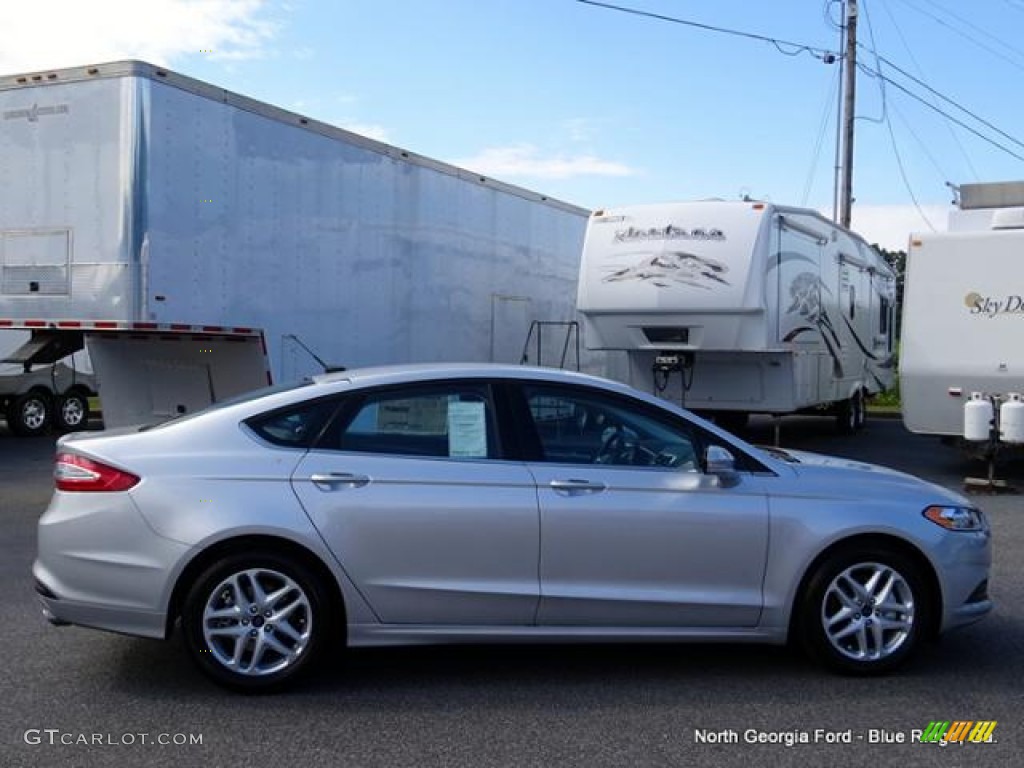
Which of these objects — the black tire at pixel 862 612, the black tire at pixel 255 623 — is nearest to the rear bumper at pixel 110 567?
the black tire at pixel 255 623

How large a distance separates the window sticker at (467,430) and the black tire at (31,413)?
1267 centimetres

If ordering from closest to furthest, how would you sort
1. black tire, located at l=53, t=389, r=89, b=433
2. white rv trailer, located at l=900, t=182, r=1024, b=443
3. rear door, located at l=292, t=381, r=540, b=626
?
rear door, located at l=292, t=381, r=540, b=626 < white rv trailer, located at l=900, t=182, r=1024, b=443 < black tire, located at l=53, t=389, r=89, b=433

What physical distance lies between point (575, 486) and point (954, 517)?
1.90 m

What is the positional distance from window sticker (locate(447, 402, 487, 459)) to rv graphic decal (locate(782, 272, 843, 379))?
8.44 meters

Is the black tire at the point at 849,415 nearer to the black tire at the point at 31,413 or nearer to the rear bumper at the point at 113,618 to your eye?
the black tire at the point at 31,413

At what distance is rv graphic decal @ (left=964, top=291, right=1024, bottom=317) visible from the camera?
450 inches

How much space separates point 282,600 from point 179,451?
2.67 ft

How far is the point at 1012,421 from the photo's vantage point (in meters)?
11.1

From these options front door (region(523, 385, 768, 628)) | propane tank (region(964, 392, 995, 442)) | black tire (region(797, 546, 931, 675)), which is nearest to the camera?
front door (region(523, 385, 768, 628))


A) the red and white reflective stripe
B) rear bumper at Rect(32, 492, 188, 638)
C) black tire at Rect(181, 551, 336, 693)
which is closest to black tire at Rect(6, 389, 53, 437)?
the red and white reflective stripe

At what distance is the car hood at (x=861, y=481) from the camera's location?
201 inches

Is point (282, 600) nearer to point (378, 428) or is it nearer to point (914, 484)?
point (378, 428)

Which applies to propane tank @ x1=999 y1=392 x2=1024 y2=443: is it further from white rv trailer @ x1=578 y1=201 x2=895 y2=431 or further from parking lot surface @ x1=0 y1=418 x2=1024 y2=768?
A: parking lot surface @ x1=0 y1=418 x2=1024 y2=768

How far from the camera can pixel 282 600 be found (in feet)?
15.3
